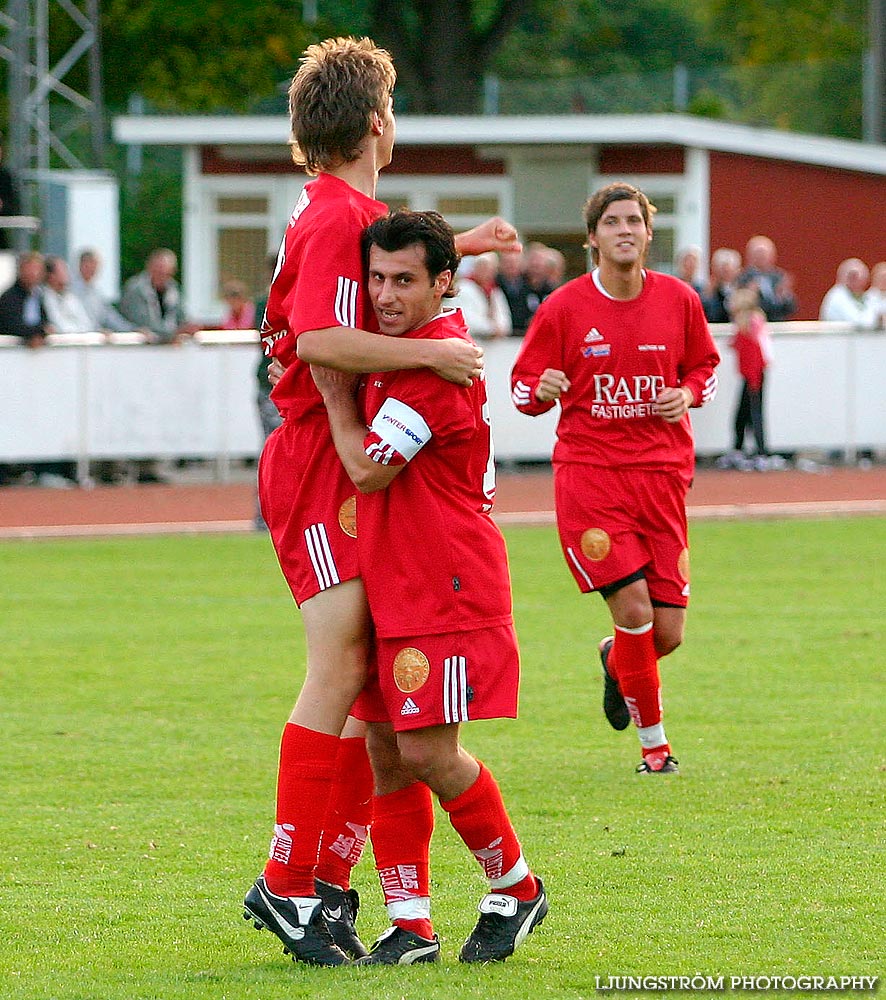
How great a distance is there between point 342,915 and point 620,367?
3206 millimetres

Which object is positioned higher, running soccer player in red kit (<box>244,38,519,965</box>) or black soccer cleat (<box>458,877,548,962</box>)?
running soccer player in red kit (<box>244,38,519,965</box>)

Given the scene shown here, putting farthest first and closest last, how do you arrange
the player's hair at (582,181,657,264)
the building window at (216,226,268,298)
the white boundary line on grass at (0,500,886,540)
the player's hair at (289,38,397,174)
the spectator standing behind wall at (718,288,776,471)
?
the building window at (216,226,268,298)
the spectator standing behind wall at (718,288,776,471)
the white boundary line on grass at (0,500,886,540)
the player's hair at (582,181,657,264)
the player's hair at (289,38,397,174)

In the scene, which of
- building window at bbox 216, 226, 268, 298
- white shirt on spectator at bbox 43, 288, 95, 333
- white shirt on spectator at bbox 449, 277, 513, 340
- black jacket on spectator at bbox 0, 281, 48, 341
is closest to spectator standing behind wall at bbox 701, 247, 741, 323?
white shirt on spectator at bbox 449, 277, 513, 340

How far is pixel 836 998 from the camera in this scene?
4.56 m

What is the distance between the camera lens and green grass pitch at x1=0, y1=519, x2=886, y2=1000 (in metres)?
4.96

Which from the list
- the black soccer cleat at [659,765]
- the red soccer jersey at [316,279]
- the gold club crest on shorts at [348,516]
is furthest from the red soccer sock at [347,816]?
the black soccer cleat at [659,765]

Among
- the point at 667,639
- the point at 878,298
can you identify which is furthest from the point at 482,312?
the point at 667,639

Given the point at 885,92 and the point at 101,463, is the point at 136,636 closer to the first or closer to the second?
the point at 101,463

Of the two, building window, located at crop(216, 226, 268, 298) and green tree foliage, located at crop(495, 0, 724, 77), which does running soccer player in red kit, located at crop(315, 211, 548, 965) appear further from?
green tree foliage, located at crop(495, 0, 724, 77)

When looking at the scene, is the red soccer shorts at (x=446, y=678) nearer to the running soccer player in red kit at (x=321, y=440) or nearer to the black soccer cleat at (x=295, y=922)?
the running soccer player in red kit at (x=321, y=440)

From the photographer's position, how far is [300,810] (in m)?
4.90

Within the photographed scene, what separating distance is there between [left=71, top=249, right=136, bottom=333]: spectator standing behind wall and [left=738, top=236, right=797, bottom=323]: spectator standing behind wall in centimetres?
695

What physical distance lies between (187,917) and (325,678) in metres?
0.97

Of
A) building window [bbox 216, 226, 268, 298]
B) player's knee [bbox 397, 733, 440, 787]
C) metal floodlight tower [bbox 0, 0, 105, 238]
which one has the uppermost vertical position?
metal floodlight tower [bbox 0, 0, 105, 238]
